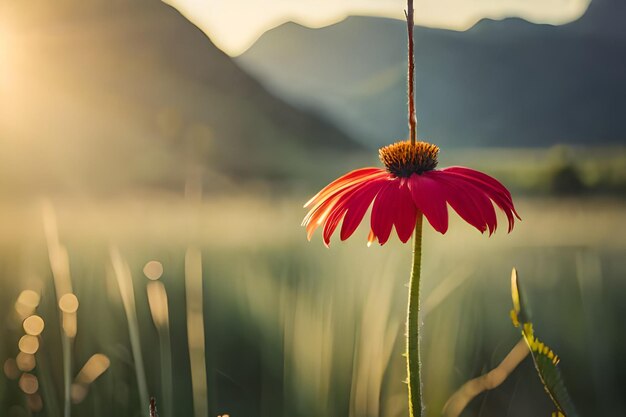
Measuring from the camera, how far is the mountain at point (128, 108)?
7.25 ft

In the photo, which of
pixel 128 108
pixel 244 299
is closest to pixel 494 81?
pixel 128 108

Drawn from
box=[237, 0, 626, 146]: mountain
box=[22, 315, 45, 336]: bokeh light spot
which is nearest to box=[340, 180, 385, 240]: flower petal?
box=[22, 315, 45, 336]: bokeh light spot

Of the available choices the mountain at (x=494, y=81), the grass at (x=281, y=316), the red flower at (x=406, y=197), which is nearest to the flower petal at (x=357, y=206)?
the red flower at (x=406, y=197)

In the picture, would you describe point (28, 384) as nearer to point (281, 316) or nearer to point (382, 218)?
point (281, 316)

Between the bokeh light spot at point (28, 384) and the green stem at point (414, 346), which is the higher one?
the green stem at point (414, 346)

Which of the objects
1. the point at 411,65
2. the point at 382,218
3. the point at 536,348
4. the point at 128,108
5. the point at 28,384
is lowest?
the point at 28,384

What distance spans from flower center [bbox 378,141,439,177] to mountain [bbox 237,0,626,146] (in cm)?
2113

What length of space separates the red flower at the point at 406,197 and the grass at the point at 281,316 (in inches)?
14.4

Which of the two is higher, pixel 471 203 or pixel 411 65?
pixel 411 65

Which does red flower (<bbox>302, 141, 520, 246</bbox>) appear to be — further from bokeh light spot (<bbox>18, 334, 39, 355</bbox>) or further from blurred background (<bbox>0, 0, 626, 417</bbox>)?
bokeh light spot (<bbox>18, 334, 39, 355</bbox>)

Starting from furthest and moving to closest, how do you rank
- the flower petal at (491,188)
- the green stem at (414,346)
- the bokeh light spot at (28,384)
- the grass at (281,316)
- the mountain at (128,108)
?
the mountain at (128,108), the grass at (281,316), the bokeh light spot at (28,384), the flower petal at (491,188), the green stem at (414,346)

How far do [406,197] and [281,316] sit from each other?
0.74 metres

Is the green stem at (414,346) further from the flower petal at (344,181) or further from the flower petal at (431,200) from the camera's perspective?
the flower petal at (344,181)

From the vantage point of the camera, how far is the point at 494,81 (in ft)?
113
